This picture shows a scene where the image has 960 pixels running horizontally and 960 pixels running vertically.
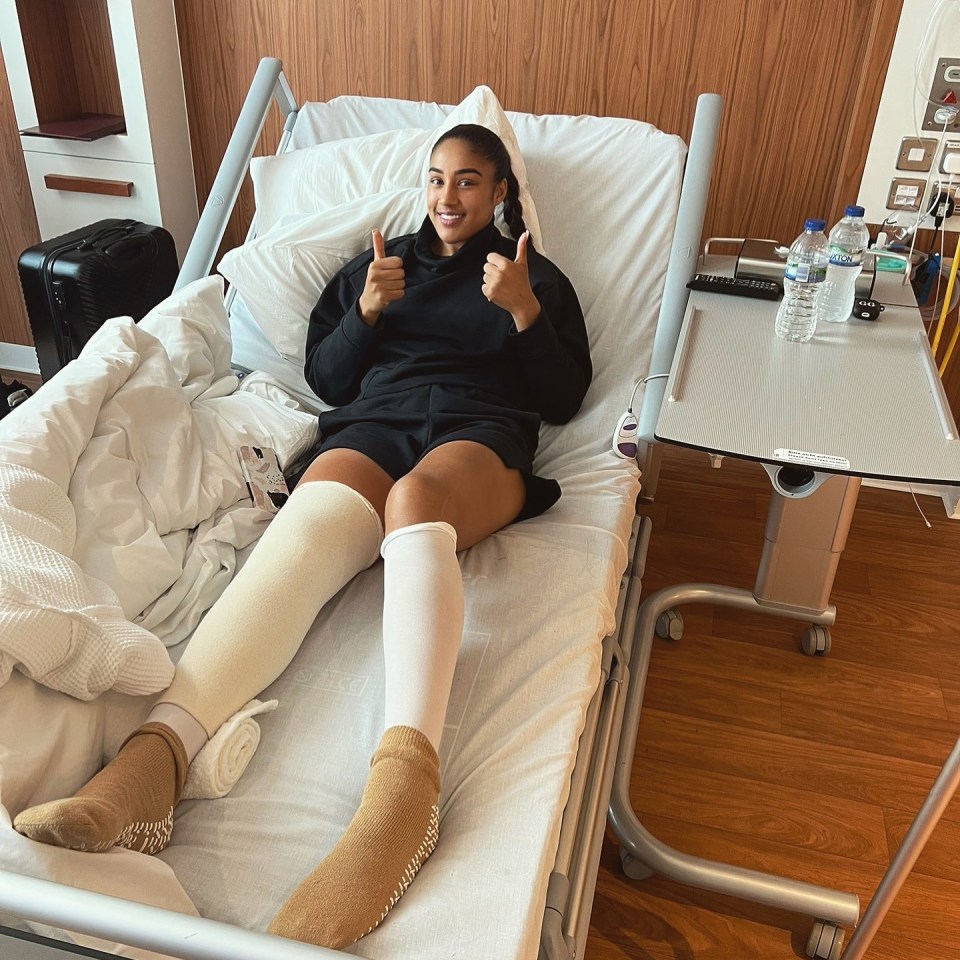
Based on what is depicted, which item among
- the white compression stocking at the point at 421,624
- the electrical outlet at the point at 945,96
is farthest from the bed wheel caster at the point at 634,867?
the electrical outlet at the point at 945,96

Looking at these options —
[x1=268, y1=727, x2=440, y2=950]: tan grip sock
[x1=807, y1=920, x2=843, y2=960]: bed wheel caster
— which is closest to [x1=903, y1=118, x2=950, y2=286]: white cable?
[x1=807, y1=920, x2=843, y2=960]: bed wheel caster

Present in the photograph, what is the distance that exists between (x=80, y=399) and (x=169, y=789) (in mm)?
621

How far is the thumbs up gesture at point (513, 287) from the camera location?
1.48m

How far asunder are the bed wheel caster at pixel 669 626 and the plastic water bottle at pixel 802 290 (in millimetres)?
596

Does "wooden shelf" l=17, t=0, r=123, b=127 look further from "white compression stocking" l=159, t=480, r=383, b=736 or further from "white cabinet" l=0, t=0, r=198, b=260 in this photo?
"white compression stocking" l=159, t=480, r=383, b=736

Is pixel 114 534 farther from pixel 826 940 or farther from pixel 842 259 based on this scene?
pixel 842 259

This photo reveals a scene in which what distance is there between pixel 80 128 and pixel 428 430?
1500 mm

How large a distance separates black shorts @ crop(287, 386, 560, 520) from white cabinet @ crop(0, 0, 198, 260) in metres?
1.21

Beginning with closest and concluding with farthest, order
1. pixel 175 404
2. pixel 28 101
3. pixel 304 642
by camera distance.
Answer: pixel 304 642 < pixel 175 404 < pixel 28 101

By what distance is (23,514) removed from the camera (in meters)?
1.09

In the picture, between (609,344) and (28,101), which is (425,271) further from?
(28,101)

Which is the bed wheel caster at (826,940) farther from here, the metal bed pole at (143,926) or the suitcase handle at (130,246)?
the suitcase handle at (130,246)

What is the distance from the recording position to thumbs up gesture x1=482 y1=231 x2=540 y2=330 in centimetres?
148

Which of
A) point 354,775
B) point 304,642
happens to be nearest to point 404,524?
point 304,642
